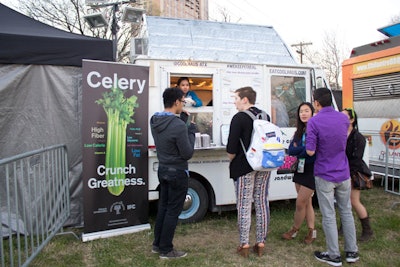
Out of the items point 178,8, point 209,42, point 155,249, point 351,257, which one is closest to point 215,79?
point 209,42

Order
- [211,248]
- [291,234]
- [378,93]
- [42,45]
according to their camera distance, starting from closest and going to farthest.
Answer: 1. [211,248]
2. [291,234]
3. [42,45]
4. [378,93]

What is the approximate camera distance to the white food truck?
15.7 feet

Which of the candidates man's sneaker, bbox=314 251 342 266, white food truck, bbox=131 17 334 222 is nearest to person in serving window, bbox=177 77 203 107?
white food truck, bbox=131 17 334 222

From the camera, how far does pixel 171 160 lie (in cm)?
362

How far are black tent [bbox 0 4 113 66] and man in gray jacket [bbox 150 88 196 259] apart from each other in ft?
5.56

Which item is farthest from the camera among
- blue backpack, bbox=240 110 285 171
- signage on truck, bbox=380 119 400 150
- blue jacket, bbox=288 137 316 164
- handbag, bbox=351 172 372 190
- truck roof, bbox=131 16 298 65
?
signage on truck, bbox=380 119 400 150

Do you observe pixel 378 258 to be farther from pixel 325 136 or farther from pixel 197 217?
pixel 197 217

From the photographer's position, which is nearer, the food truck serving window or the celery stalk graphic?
the celery stalk graphic

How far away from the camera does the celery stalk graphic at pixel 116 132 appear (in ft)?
14.3

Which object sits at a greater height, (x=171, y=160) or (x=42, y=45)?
(x=42, y=45)

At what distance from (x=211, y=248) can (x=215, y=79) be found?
7.58 feet

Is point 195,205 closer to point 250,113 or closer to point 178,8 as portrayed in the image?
point 250,113

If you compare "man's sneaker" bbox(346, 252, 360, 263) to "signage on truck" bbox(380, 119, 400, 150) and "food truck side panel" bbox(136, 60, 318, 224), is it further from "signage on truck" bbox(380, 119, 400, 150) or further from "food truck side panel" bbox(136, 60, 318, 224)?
"signage on truck" bbox(380, 119, 400, 150)

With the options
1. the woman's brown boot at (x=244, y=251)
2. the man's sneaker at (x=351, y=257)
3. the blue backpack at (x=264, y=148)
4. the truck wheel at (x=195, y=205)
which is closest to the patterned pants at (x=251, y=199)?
the woman's brown boot at (x=244, y=251)
